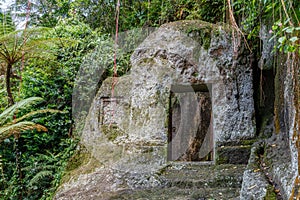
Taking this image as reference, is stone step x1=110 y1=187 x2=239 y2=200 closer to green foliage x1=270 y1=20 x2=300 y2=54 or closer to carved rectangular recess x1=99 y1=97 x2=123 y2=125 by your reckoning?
green foliage x1=270 y1=20 x2=300 y2=54

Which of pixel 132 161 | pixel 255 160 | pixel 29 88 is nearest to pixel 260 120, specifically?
pixel 255 160

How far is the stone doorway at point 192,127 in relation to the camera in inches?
300

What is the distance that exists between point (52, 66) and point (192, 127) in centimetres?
458

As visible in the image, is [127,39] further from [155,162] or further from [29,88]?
[155,162]

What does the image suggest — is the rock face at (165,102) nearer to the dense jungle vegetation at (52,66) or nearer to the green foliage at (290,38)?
the dense jungle vegetation at (52,66)

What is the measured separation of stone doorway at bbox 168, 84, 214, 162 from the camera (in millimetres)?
7621

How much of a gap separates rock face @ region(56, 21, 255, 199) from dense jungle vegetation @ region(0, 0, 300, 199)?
0.45m

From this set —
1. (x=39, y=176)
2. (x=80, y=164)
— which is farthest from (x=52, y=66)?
(x=39, y=176)

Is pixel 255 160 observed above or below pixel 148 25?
below

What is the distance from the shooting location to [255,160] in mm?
2652

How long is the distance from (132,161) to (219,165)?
1165mm

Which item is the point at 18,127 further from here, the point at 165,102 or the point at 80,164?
the point at 165,102

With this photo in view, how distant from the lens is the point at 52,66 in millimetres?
5285

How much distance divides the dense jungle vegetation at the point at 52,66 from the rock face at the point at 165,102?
0.45 meters
